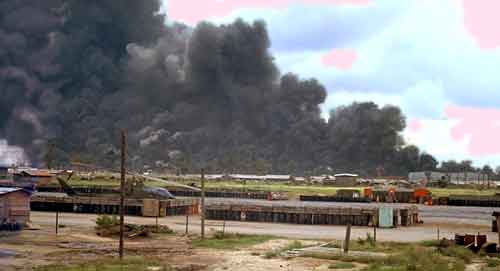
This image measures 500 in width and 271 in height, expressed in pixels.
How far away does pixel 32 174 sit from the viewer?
9919 centimetres

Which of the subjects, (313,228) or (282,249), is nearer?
(282,249)

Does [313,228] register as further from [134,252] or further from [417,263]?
[417,263]

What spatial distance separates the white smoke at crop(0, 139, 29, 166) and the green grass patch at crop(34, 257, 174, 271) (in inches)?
5993

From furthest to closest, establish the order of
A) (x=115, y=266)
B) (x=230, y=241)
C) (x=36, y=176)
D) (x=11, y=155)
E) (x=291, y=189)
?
(x=11, y=155) → (x=291, y=189) → (x=36, y=176) → (x=230, y=241) → (x=115, y=266)

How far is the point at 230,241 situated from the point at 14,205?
50.1ft

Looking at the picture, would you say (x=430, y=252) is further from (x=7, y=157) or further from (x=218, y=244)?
(x=7, y=157)

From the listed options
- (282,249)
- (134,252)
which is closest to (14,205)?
(134,252)

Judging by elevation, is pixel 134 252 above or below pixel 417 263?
below

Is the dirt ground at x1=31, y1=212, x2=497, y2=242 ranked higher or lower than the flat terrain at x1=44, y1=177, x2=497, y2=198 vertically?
lower

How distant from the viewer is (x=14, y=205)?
146ft

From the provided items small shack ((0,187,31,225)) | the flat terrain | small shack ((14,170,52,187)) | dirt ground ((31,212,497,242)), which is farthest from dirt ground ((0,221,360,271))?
the flat terrain

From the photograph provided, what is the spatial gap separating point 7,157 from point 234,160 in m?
61.8

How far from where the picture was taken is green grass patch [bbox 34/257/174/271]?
2858 centimetres

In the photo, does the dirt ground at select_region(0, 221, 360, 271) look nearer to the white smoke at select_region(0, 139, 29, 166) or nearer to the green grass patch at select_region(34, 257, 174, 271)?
the green grass patch at select_region(34, 257, 174, 271)
